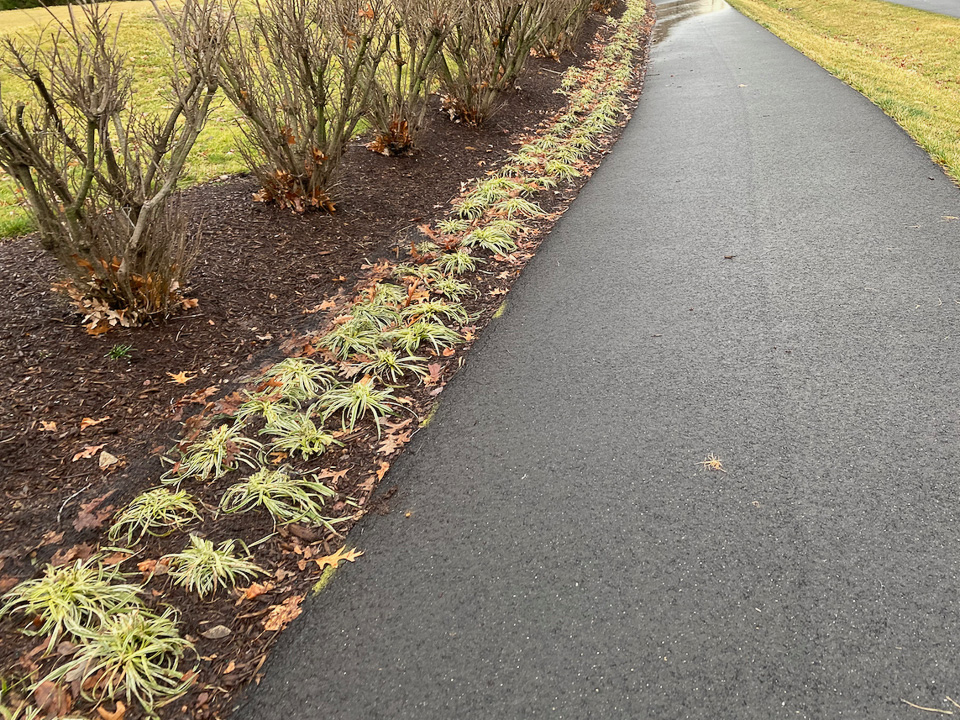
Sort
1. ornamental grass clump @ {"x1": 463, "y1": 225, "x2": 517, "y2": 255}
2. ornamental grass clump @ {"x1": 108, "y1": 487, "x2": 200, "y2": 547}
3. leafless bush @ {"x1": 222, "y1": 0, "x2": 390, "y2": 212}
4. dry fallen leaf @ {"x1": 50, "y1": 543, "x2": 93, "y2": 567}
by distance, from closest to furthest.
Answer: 1. dry fallen leaf @ {"x1": 50, "y1": 543, "x2": 93, "y2": 567}
2. ornamental grass clump @ {"x1": 108, "y1": 487, "x2": 200, "y2": 547}
3. leafless bush @ {"x1": 222, "y1": 0, "x2": 390, "y2": 212}
4. ornamental grass clump @ {"x1": 463, "y1": 225, "x2": 517, "y2": 255}

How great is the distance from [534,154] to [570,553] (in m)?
6.49

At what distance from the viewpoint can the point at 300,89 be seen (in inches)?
223

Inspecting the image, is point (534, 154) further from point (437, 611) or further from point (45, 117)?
point (437, 611)

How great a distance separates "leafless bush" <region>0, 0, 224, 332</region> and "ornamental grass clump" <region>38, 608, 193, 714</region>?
230cm

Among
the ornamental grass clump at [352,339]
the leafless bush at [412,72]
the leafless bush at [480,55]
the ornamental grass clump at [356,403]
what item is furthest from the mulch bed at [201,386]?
the leafless bush at [480,55]

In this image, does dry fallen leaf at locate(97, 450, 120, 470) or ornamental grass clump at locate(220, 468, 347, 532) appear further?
dry fallen leaf at locate(97, 450, 120, 470)

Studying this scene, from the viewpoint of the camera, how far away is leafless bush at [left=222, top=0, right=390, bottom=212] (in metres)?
5.10

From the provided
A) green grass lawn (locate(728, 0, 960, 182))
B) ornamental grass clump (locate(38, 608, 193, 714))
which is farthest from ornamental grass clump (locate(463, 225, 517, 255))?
green grass lawn (locate(728, 0, 960, 182))

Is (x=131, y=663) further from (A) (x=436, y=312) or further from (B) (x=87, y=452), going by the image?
(A) (x=436, y=312)

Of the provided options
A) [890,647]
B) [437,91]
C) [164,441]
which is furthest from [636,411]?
[437,91]

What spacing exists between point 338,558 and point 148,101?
991 cm

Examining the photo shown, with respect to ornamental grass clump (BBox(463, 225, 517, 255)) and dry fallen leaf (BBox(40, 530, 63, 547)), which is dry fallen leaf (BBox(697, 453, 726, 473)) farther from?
dry fallen leaf (BBox(40, 530, 63, 547))

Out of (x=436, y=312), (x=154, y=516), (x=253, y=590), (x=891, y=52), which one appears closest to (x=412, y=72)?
(x=436, y=312)

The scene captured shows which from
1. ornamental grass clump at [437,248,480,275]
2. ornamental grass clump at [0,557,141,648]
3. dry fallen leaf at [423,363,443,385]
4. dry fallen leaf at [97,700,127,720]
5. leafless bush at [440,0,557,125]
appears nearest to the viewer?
dry fallen leaf at [97,700,127,720]
